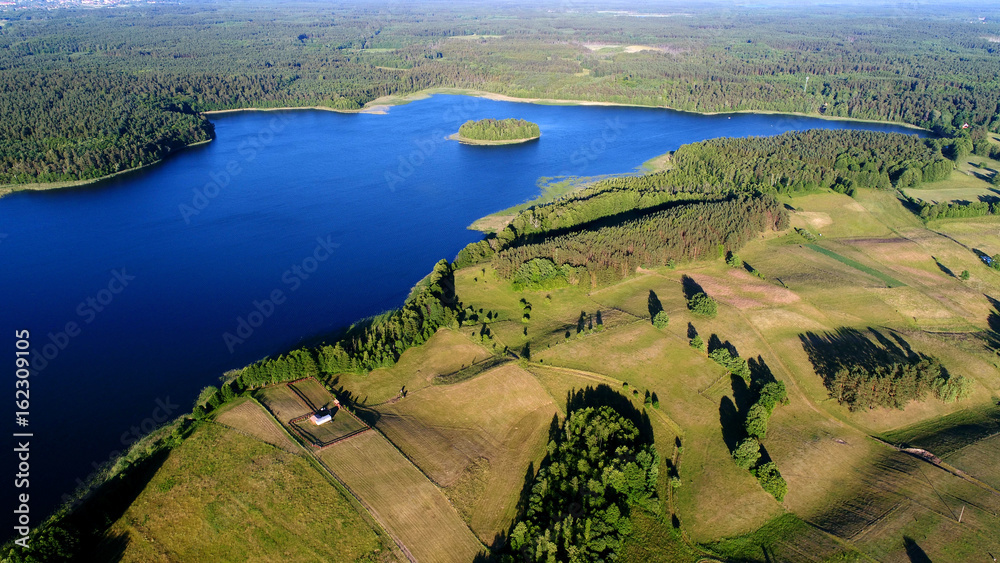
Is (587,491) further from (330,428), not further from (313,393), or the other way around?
(313,393)

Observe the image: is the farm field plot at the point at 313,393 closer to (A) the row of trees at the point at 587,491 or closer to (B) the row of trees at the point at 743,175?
(A) the row of trees at the point at 587,491

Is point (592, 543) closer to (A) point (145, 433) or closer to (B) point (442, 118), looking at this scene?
(A) point (145, 433)

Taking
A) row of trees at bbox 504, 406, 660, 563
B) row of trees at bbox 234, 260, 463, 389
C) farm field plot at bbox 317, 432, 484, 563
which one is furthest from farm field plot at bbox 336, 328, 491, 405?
row of trees at bbox 504, 406, 660, 563

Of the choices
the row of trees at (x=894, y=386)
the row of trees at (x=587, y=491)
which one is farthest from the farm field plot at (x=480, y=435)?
the row of trees at (x=894, y=386)

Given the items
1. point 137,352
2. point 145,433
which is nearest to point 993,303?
point 145,433

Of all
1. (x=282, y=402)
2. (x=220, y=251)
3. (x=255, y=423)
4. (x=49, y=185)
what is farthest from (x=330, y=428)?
(x=49, y=185)

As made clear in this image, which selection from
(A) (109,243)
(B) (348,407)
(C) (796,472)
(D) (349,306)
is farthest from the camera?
(A) (109,243)

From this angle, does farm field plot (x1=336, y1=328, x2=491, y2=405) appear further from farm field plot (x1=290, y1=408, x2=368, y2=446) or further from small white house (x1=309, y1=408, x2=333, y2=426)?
small white house (x1=309, y1=408, x2=333, y2=426)

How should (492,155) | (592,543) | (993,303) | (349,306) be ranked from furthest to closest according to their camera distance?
1. (492,155)
2. (349,306)
3. (993,303)
4. (592,543)

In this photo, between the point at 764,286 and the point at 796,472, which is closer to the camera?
the point at 796,472
